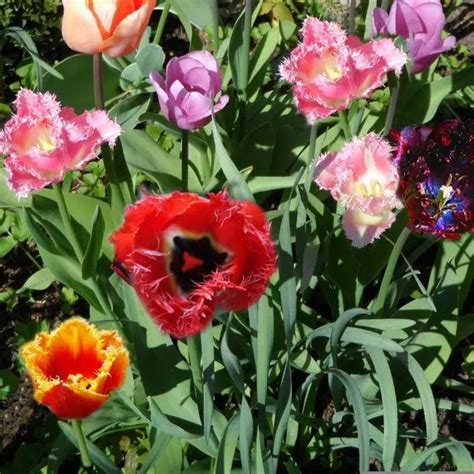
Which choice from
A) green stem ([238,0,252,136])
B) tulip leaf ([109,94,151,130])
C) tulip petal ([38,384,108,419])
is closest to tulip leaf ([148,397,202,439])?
tulip petal ([38,384,108,419])

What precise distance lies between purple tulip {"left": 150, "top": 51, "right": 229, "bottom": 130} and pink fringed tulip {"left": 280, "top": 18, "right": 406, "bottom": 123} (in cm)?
13

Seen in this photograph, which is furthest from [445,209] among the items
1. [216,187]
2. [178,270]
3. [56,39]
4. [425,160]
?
[56,39]

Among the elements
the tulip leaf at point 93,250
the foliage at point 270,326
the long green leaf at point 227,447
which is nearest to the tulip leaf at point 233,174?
the foliage at point 270,326

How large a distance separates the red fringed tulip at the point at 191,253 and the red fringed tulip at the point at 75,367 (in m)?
0.09

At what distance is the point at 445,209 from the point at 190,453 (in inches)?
25.6

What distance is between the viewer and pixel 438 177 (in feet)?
4.27

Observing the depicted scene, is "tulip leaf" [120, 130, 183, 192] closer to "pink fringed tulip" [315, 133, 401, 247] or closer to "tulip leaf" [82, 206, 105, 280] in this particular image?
"tulip leaf" [82, 206, 105, 280]

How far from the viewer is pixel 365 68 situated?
1257 mm

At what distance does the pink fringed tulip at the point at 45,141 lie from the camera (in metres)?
1.16

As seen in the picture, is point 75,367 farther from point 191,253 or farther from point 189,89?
point 189,89

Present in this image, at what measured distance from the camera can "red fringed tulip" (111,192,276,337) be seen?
942 millimetres

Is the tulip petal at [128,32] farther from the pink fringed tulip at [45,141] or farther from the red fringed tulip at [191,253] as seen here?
the red fringed tulip at [191,253]

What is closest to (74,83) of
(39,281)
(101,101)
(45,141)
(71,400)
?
(39,281)

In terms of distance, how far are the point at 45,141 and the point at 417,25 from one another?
662mm
